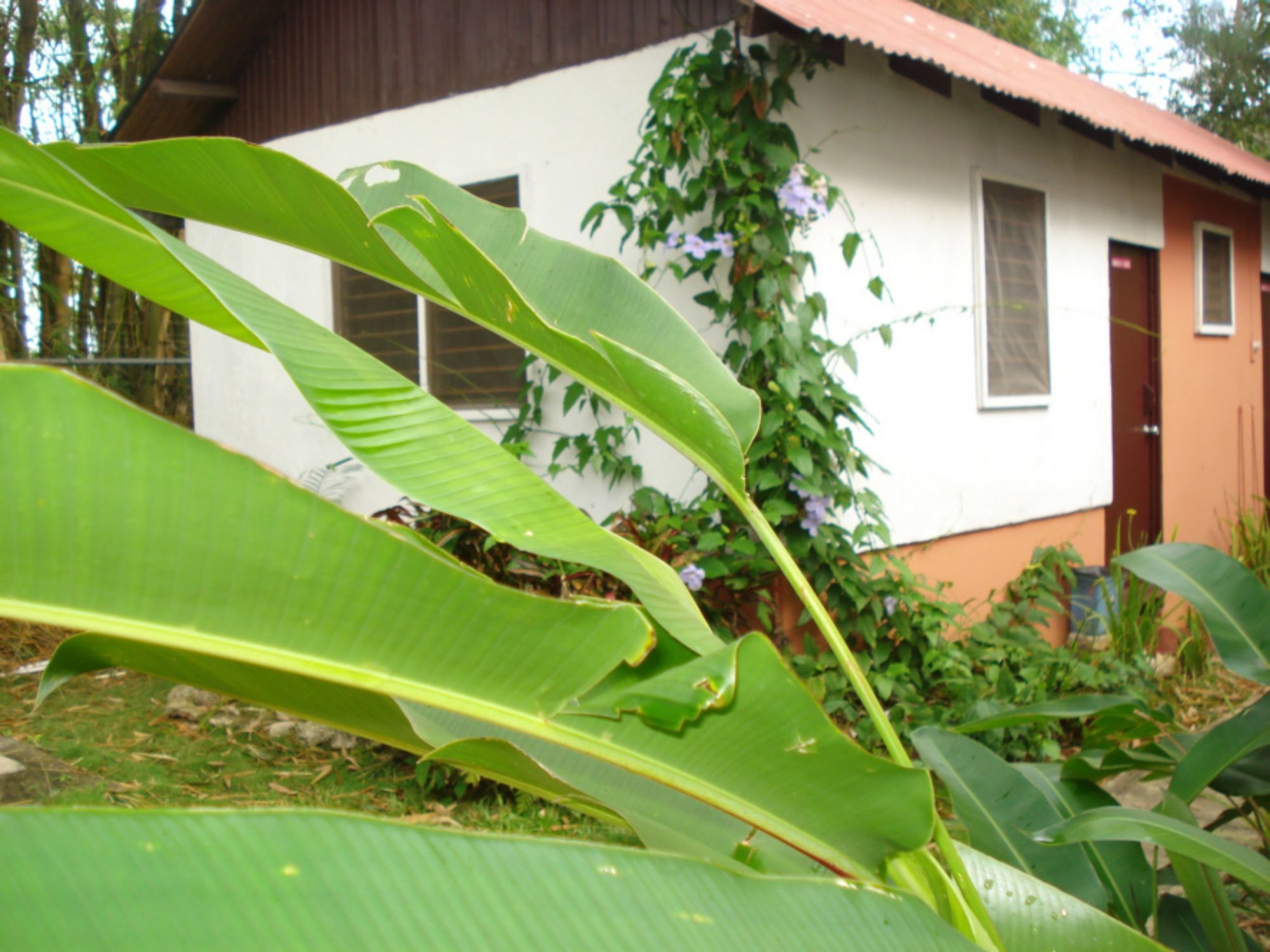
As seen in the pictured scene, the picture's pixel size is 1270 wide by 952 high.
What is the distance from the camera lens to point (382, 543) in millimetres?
768

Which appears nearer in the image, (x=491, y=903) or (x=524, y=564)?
(x=491, y=903)

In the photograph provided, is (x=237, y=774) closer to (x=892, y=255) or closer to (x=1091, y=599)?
(x=892, y=255)

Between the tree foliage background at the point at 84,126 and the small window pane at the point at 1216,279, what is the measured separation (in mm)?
8748

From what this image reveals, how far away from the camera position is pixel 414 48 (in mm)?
5949

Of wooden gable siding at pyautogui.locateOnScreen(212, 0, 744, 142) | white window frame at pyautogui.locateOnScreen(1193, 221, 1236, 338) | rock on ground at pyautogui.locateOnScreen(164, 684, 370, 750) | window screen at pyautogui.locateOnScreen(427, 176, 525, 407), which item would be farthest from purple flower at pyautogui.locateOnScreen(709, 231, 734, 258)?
white window frame at pyautogui.locateOnScreen(1193, 221, 1236, 338)

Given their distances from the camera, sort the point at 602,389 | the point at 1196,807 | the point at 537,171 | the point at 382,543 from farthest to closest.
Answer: the point at 537,171 < the point at 1196,807 < the point at 602,389 < the point at 382,543

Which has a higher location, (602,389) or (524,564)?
(602,389)

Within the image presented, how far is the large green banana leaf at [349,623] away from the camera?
673 millimetres

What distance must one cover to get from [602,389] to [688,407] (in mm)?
127

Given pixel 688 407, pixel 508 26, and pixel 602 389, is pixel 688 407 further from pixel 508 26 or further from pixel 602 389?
pixel 508 26

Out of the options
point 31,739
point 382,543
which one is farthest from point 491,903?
point 31,739

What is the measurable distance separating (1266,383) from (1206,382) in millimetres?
1581

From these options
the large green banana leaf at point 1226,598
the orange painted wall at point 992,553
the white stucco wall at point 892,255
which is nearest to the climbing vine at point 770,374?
the white stucco wall at point 892,255

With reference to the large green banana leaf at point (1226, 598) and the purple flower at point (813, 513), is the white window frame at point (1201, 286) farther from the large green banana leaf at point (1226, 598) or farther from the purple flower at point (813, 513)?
the large green banana leaf at point (1226, 598)
